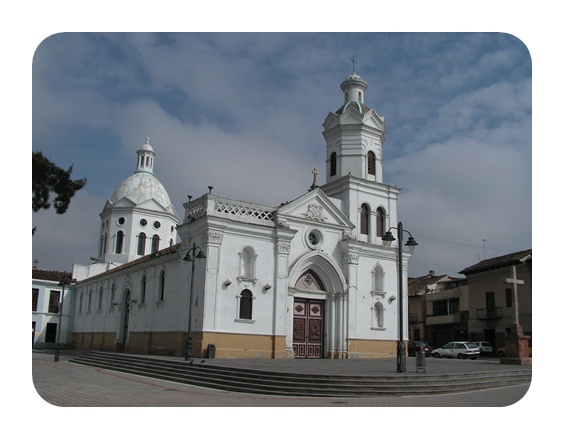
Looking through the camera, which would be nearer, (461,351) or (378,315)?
(378,315)

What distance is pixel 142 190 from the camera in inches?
1938

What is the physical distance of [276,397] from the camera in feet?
48.8

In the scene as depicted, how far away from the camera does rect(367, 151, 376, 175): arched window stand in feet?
110

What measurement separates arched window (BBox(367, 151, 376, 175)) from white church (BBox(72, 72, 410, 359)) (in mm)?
122

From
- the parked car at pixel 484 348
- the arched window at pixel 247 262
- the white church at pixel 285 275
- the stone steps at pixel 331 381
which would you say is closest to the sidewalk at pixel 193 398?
the stone steps at pixel 331 381

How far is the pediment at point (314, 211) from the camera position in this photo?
2938 centimetres

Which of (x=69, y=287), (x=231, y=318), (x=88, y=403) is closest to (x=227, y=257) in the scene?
(x=231, y=318)

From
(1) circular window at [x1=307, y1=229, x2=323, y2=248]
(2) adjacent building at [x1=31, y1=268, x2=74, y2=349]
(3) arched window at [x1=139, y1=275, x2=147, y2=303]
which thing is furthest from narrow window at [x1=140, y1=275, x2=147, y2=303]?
(2) adjacent building at [x1=31, y1=268, x2=74, y2=349]

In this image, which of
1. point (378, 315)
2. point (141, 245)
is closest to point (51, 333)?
point (141, 245)

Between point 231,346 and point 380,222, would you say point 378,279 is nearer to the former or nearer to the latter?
point 380,222

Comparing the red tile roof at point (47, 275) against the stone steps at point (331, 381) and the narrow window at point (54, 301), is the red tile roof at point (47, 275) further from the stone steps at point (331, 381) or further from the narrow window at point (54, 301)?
the stone steps at point (331, 381)

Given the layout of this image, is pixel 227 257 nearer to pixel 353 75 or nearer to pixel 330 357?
pixel 330 357

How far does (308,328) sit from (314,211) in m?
6.36

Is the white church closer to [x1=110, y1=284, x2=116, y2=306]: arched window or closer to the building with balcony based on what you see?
[x1=110, y1=284, x2=116, y2=306]: arched window
